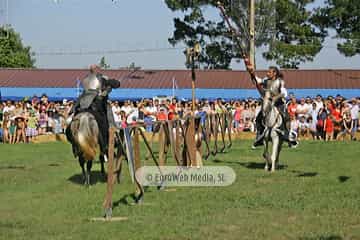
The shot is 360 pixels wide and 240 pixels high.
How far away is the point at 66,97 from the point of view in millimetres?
39594

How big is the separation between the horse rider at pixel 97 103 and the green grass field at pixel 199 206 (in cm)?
99

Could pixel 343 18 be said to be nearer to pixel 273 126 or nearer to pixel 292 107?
pixel 292 107

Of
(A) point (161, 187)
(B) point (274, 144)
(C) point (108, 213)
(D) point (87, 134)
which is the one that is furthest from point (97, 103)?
(C) point (108, 213)

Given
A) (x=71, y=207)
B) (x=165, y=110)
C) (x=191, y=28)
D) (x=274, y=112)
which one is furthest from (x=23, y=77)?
(x=71, y=207)

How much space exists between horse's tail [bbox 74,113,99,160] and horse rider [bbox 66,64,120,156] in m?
0.16

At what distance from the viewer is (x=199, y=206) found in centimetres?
1080

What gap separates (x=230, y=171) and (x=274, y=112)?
1.75 m

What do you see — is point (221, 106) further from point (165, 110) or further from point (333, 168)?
point (333, 168)

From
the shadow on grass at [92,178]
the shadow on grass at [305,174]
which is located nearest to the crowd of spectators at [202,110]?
the shadow on grass at [92,178]

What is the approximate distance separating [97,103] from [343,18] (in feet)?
138

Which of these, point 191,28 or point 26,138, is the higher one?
point 191,28

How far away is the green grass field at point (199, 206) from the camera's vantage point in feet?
29.0

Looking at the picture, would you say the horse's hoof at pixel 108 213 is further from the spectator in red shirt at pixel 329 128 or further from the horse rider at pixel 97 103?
the spectator in red shirt at pixel 329 128

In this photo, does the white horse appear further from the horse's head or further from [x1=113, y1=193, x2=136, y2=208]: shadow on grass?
[x1=113, y1=193, x2=136, y2=208]: shadow on grass
